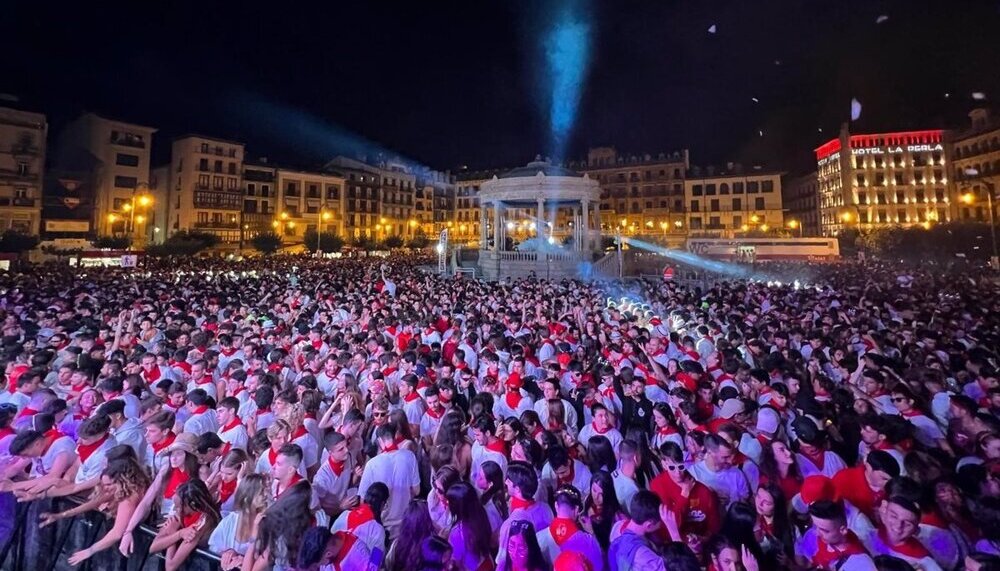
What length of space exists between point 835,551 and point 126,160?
226ft

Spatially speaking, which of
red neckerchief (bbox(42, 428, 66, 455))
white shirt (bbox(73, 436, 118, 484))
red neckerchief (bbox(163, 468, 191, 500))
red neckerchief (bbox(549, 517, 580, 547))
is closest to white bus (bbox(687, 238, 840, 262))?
red neckerchief (bbox(549, 517, 580, 547))

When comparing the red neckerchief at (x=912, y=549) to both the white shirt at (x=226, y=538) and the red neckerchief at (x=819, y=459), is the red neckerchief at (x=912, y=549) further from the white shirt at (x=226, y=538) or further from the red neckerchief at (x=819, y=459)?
the white shirt at (x=226, y=538)

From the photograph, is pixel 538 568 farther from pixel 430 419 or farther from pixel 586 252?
pixel 586 252

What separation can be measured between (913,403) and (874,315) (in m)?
8.32

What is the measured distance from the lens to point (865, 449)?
16.1ft

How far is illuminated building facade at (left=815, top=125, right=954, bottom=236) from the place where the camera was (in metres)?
67.2

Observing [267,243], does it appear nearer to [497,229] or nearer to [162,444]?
[497,229]

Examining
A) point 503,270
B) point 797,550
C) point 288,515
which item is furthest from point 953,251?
point 288,515

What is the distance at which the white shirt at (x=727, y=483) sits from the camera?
14.4ft

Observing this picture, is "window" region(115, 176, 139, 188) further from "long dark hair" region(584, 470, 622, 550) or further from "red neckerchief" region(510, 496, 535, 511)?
"long dark hair" region(584, 470, 622, 550)

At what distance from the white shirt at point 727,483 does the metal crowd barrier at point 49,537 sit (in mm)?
4952

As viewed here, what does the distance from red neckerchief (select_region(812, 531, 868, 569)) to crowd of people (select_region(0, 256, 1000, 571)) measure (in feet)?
0.04

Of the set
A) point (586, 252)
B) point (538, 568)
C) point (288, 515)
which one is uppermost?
point (586, 252)

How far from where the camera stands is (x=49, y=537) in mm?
4535
